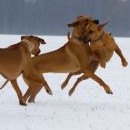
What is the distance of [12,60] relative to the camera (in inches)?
408

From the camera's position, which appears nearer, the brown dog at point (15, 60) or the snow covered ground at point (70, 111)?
the snow covered ground at point (70, 111)

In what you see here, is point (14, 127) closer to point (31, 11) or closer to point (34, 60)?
point (34, 60)

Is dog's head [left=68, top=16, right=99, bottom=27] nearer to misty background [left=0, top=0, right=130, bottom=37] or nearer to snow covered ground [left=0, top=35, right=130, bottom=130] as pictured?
snow covered ground [left=0, top=35, right=130, bottom=130]

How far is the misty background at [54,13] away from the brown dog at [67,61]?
84203mm

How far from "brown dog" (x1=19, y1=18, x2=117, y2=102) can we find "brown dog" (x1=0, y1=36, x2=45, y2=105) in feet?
0.75

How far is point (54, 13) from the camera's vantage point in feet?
347

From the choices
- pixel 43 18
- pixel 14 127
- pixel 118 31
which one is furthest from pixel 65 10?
pixel 14 127

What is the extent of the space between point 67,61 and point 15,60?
0.99 meters

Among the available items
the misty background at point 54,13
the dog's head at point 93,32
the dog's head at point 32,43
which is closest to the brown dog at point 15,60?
the dog's head at point 32,43

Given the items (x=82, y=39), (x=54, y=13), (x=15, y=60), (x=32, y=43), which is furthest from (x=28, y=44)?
(x=54, y=13)

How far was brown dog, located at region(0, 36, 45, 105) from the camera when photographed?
404 inches

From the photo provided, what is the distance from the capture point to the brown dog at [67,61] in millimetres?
10672

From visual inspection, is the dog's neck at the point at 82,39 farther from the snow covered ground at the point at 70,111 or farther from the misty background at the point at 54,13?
the misty background at the point at 54,13

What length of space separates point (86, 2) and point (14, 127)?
101m
